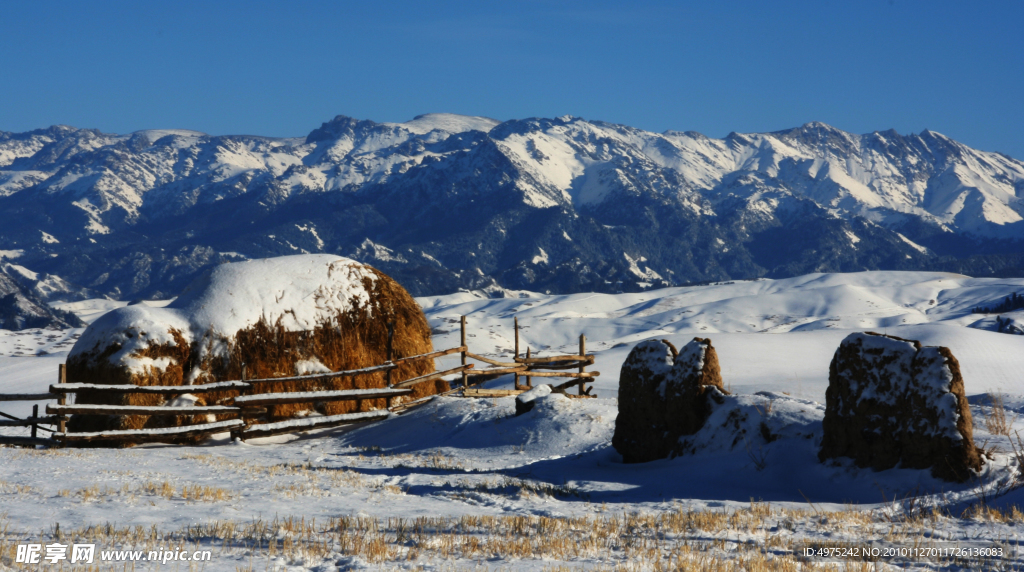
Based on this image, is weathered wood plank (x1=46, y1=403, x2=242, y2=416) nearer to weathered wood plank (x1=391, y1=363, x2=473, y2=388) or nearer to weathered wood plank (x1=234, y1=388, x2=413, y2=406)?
weathered wood plank (x1=234, y1=388, x2=413, y2=406)

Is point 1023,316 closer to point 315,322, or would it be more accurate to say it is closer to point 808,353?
point 808,353

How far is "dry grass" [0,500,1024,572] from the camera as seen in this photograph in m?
6.22

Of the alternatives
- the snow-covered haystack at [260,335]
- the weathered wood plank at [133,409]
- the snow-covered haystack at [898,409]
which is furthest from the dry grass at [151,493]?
the snow-covered haystack at [260,335]

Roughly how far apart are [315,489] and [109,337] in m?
9.52

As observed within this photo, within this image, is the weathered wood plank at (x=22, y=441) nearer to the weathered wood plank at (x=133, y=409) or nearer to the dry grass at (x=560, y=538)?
the weathered wood plank at (x=133, y=409)

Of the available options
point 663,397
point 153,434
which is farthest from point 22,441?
point 663,397

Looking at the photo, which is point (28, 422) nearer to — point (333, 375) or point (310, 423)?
point (310, 423)

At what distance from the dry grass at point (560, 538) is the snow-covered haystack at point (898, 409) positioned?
1327mm

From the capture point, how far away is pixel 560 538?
23.4 ft

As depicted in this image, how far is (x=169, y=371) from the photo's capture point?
1727cm

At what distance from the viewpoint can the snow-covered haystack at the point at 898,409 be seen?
9.34 metres

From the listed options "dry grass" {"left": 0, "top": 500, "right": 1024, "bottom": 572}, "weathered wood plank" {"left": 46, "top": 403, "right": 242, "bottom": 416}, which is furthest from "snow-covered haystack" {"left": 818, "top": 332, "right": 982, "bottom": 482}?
"weathered wood plank" {"left": 46, "top": 403, "right": 242, "bottom": 416}

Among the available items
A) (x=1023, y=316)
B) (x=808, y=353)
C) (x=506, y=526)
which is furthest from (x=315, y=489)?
(x=1023, y=316)

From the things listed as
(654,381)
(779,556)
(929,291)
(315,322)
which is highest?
A: (929,291)
